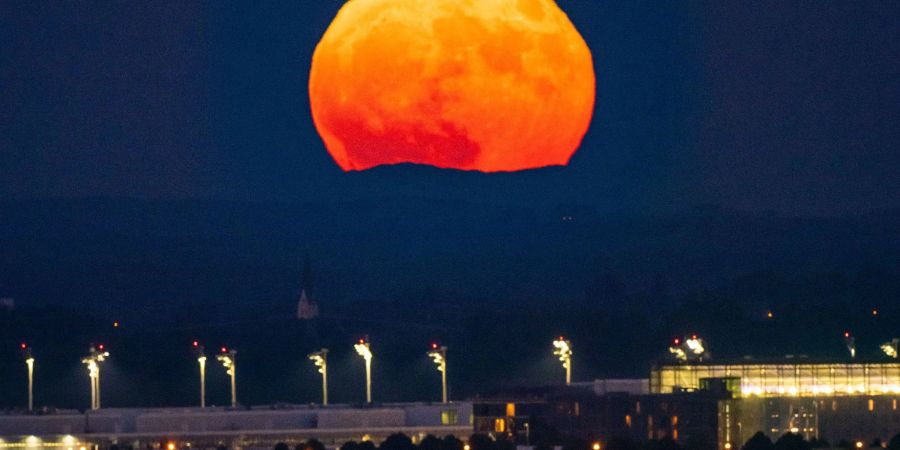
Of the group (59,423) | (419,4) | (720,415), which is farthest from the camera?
(59,423)

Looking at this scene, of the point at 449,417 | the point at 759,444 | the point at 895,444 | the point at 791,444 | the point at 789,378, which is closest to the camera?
the point at 791,444

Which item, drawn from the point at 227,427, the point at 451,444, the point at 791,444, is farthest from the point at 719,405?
the point at 227,427

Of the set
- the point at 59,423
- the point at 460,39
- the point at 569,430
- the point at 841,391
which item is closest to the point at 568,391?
the point at 569,430

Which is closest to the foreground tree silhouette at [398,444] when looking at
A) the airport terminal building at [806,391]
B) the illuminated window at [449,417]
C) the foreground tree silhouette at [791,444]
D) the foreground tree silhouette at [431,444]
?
the foreground tree silhouette at [431,444]

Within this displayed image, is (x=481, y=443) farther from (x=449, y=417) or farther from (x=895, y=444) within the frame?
(x=449, y=417)

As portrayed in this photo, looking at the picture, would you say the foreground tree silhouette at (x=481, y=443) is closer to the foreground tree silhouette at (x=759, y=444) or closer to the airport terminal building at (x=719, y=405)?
the airport terminal building at (x=719, y=405)

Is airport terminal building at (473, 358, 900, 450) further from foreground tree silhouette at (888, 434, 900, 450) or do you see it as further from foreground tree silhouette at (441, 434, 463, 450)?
foreground tree silhouette at (441, 434, 463, 450)

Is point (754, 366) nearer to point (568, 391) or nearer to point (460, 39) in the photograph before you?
point (568, 391)

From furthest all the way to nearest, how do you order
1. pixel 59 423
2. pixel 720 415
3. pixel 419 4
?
1. pixel 59 423
2. pixel 720 415
3. pixel 419 4
